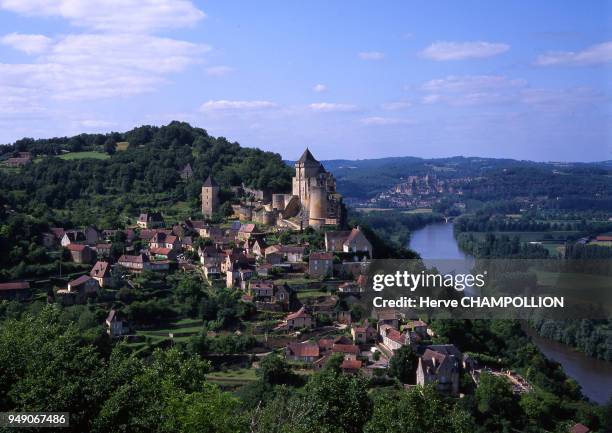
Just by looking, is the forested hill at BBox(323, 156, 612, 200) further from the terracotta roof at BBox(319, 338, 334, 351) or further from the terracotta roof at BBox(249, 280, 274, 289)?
the terracotta roof at BBox(319, 338, 334, 351)

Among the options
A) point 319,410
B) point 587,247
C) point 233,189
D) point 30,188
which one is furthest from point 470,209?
point 319,410

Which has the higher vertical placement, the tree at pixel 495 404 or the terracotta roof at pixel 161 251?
the terracotta roof at pixel 161 251

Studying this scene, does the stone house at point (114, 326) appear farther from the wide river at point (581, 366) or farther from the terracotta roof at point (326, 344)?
the wide river at point (581, 366)

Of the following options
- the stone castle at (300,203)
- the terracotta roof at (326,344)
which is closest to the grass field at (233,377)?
the terracotta roof at (326,344)

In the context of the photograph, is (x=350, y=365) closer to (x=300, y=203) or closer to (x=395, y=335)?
(x=395, y=335)

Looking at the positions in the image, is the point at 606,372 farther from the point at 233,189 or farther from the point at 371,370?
the point at 233,189

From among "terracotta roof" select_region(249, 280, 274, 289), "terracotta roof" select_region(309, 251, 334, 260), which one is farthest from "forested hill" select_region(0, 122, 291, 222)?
"terracotta roof" select_region(249, 280, 274, 289)

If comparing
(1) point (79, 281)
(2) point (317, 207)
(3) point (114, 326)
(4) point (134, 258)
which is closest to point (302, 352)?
(3) point (114, 326)
